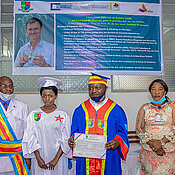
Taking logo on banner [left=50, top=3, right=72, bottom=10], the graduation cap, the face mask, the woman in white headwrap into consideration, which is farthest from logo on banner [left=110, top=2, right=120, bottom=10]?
the face mask

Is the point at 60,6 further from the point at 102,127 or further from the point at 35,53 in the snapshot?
the point at 102,127

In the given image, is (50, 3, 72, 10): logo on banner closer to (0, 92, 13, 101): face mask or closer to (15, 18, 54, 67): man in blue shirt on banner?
(15, 18, 54, 67): man in blue shirt on banner

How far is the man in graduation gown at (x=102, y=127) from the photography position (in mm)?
2551

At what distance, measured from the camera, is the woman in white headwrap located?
8.69ft

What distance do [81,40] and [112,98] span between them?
1.45 metres

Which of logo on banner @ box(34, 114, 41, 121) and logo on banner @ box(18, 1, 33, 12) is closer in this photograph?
logo on banner @ box(34, 114, 41, 121)

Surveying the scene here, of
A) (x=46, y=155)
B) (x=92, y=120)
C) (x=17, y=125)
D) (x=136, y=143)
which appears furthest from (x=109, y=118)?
(x=136, y=143)

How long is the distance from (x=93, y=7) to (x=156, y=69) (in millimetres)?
1962

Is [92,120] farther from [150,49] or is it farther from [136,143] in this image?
[150,49]

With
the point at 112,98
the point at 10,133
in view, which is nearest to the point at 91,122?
the point at 10,133

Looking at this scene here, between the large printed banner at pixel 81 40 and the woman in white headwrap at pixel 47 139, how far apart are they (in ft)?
5.43

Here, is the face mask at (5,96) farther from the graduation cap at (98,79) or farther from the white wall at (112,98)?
the white wall at (112,98)

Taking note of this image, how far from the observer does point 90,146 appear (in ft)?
7.88

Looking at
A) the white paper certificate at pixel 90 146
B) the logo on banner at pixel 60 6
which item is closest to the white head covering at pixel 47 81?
the white paper certificate at pixel 90 146
